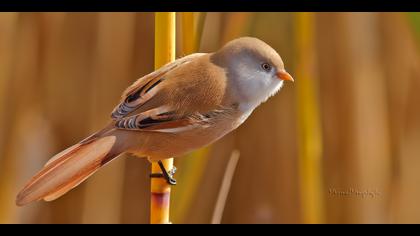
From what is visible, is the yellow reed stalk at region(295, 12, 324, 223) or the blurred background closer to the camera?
the yellow reed stalk at region(295, 12, 324, 223)

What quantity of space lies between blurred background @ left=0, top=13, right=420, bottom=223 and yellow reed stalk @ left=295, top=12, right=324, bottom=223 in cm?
16

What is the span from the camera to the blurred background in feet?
6.95

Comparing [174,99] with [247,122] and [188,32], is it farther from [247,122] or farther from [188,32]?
[247,122]

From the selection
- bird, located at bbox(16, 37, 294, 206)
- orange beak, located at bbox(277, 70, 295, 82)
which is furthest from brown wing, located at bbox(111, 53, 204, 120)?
orange beak, located at bbox(277, 70, 295, 82)

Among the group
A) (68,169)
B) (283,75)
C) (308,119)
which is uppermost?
(283,75)

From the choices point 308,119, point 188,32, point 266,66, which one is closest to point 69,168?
point 188,32

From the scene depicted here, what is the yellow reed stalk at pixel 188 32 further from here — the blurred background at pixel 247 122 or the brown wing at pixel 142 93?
the blurred background at pixel 247 122

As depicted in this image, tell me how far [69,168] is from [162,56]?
1.06 feet

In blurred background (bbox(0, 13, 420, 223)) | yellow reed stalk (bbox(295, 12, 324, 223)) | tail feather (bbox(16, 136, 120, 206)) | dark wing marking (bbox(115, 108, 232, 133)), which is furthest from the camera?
blurred background (bbox(0, 13, 420, 223))

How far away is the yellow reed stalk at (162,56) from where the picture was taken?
119cm

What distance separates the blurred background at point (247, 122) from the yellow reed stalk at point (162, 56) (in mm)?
791

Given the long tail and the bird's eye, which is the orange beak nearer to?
the bird's eye

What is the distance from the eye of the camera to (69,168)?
1.28m

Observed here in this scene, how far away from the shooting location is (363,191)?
7.00 ft
